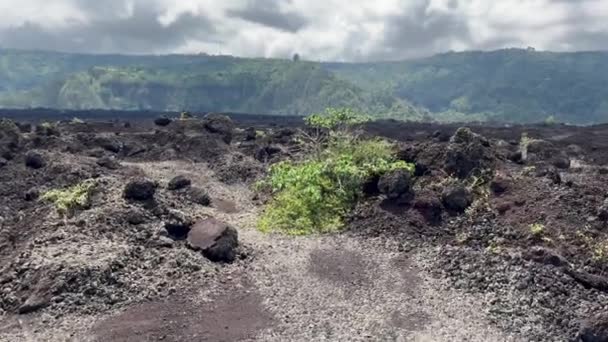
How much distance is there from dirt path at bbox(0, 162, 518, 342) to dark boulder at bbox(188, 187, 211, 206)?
488 centimetres

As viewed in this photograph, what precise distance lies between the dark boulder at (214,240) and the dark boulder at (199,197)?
480 centimetres

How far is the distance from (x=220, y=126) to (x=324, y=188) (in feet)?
63.4

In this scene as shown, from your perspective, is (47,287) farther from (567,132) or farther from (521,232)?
(567,132)

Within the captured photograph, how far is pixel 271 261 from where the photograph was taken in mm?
18469

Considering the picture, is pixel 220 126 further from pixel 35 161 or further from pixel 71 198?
pixel 71 198

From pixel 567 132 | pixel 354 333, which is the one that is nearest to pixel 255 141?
pixel 354 333

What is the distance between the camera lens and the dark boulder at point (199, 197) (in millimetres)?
23938

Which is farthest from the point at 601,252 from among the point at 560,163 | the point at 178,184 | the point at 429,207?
the point at 560,163

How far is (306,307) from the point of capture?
15.7m

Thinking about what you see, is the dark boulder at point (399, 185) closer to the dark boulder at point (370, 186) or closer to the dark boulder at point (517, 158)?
the dark boulder at point (370, 186)

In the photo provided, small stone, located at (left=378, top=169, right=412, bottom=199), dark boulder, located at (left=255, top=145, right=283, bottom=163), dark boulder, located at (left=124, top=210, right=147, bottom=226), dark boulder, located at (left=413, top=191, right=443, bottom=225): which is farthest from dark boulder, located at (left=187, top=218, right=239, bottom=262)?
dark boulder, located at (left=255, top=145, right=283, bottom=163)

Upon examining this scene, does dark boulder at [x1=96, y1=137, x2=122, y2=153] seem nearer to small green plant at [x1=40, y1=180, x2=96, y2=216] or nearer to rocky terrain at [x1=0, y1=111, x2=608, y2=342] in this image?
rocky terrain at [x1=0, y1=111, x2=608, y2=342]

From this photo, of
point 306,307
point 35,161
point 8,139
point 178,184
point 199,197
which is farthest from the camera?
point 8,139

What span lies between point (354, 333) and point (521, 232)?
278 inches
